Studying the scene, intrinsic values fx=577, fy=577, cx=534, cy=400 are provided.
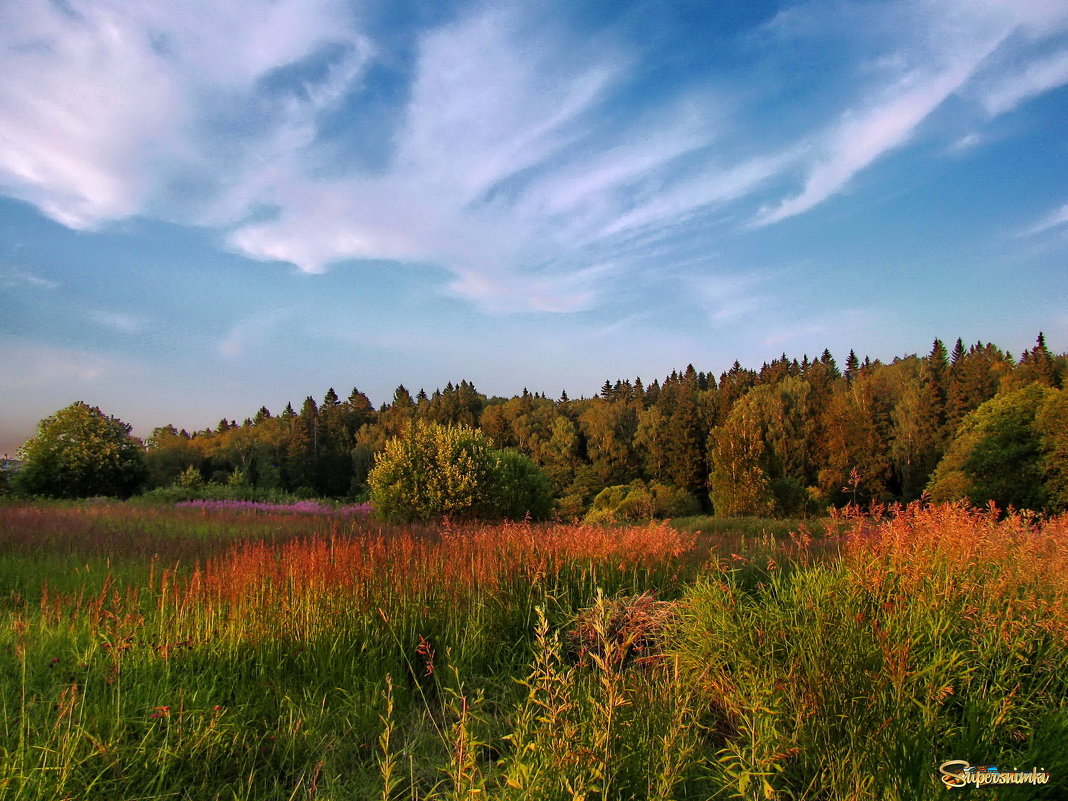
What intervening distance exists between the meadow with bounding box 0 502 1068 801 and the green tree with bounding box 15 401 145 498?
2447 centimetres

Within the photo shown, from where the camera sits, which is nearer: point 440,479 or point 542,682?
point 542,682

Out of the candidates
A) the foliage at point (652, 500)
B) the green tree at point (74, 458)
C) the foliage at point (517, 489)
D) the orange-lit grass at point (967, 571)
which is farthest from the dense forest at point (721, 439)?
the orange-lit grass at point (967, 571)

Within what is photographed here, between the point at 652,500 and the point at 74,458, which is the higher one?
the point at 74,458

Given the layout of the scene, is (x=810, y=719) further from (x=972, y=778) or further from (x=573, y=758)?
(x=573, y=758)

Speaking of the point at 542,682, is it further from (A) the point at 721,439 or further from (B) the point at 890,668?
(A) the point at 721,439

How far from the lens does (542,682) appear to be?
7.36 feet

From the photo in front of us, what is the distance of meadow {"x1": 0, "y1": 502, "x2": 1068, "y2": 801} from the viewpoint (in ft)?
8.29

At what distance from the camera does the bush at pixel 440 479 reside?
15195 millimetres

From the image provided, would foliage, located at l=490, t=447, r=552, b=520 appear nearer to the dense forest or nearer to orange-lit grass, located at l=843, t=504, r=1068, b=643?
orange-lit grass, located at l=843, t=504, r=1068, b=643

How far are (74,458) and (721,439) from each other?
106 feet

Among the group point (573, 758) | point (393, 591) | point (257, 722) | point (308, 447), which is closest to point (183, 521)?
point (393, 591)

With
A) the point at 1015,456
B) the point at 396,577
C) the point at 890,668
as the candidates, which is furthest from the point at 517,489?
the point at 1015,456

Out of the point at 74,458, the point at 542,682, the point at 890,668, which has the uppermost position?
the point at 74,458

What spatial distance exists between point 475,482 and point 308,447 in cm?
4768
